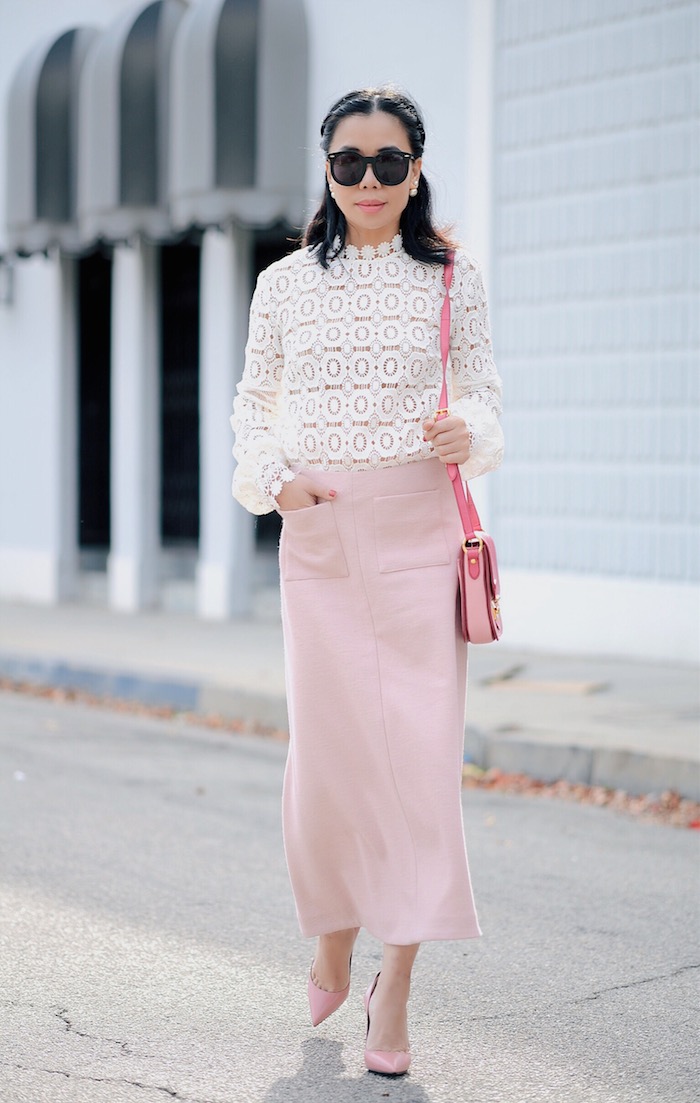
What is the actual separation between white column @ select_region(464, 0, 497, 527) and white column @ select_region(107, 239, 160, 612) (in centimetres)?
386

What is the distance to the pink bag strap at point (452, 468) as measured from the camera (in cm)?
342

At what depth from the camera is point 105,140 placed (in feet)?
45.0

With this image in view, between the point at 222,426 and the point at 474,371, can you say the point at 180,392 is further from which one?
the point at 474,371

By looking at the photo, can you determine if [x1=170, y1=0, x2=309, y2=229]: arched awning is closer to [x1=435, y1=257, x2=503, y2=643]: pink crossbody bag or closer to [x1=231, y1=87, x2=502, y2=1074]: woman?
[x1=231, y1=87, x2=502, y2=1074]: woman

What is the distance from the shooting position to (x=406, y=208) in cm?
355

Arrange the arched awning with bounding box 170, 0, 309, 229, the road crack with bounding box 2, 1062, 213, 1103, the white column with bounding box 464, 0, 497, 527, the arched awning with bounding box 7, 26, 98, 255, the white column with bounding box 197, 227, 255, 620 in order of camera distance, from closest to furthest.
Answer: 1. the road crack with bounding box 2, 1062, 213, 1103
2. the white column with bounding box 464, 0, 497, 527
3. the arched awning with bounding box 170, 0, 309, 229
4. the white column with bounding box 197, 227, 255, 620
5. the arched awning with bounding box 7, 26, 98, 255

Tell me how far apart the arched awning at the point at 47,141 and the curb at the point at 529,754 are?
5.93 meters

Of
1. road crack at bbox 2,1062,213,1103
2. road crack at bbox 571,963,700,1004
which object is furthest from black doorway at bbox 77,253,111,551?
road crack at bbox 2,1062,213,1103

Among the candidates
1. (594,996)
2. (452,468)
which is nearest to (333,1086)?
(594,996)

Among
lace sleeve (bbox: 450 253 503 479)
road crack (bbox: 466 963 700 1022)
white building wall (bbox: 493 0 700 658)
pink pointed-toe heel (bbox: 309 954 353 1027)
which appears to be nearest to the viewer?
lace sleeve (bbox: 450 253 503 479)

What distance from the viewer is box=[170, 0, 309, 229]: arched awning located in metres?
12.7

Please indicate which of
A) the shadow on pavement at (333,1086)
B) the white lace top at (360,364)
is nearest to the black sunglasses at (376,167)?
the white lace top at (360,364)

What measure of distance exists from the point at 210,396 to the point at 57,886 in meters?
9.13

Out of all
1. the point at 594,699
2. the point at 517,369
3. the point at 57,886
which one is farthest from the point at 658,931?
the point at 517,369
